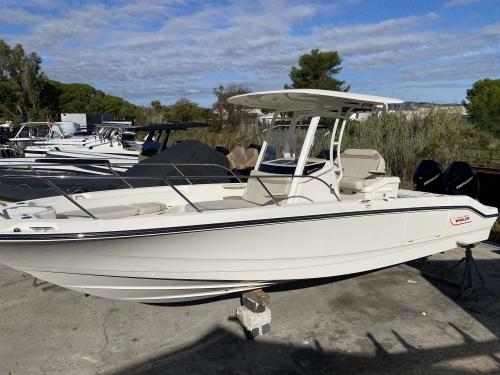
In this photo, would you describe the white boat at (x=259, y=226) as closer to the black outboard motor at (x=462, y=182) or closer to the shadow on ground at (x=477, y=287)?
the black outboard motor at (x=462, y=182)

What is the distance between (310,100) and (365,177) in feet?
3.79

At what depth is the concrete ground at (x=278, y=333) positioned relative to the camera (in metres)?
3.37

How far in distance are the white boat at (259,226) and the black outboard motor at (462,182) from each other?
0.27 meters

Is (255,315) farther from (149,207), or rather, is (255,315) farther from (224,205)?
(149,207)

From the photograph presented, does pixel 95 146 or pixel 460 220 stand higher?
pixel 95 146

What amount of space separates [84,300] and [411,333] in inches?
130

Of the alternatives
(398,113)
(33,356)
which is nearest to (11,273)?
(33,356)

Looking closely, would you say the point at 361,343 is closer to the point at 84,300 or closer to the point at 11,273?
the point at 84,300

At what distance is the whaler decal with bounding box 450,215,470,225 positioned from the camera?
478cm

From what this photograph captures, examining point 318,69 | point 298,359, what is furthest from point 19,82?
point 298,359

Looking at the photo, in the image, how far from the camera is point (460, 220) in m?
4.84

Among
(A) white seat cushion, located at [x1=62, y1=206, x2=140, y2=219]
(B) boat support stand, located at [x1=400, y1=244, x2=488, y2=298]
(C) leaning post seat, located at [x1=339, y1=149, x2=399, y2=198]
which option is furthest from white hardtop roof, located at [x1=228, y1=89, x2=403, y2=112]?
(B) boat support stand, located at [x1=400, y1=244, x2=488, y2=298]

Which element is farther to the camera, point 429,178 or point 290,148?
point 429,178

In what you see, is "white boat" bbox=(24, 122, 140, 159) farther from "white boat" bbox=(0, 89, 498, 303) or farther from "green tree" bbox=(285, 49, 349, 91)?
"green tree" bbox=(285, 49, 349, 91)
